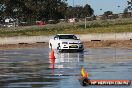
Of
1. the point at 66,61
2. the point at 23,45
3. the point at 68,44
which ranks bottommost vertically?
the point at 23,45

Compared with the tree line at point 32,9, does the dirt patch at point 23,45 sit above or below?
below

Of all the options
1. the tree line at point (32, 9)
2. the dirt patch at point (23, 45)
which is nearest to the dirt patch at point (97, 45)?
the dirt patch at point (23, 45)

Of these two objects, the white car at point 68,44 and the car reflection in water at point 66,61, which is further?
the white car at point 68,44

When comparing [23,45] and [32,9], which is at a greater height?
[32,9]

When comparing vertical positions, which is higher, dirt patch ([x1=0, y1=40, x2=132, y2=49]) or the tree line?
the tree line

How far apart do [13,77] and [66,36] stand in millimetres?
20451

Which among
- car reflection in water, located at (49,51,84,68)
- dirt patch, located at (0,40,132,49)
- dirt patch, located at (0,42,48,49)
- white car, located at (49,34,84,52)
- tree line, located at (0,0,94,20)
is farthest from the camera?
tree line, located at (0,0,94,20)

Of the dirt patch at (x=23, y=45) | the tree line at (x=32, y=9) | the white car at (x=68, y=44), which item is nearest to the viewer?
the white car at (x=68, y=44)

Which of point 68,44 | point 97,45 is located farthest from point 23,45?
point 68,44

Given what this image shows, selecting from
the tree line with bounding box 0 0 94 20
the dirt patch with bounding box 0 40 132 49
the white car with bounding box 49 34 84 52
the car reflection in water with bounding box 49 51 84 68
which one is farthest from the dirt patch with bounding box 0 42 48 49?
the tree line with bounding box 0 0 94 20

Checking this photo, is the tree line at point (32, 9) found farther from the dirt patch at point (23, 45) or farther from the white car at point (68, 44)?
the white car at point (68, 44)

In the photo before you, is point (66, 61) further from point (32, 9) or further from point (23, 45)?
point (32, 9)

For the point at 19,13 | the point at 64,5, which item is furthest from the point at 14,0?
the point at 64,5

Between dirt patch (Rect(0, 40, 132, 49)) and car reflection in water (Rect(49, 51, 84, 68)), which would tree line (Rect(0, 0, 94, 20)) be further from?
car reflection in water (Rect(49, 51, 84, 68))
